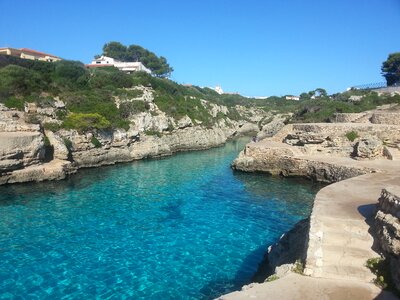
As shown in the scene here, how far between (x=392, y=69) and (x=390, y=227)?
6177 centimetres

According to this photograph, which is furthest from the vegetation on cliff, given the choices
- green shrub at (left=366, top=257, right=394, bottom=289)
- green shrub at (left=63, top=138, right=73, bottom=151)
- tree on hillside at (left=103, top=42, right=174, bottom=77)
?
tree on hillside at (left=103, top=42, right=174, bottom=77)

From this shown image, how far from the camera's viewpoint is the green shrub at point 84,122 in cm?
2919

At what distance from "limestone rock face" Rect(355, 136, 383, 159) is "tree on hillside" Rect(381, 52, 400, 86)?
4233 centimetres

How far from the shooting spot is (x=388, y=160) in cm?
2145

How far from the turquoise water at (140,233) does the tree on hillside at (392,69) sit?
46.8 metres

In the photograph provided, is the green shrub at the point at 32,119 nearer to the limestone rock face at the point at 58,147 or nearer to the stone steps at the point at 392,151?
the limestone rock face at the point at 58,147

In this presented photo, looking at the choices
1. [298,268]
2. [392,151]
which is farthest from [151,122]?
[298,268]

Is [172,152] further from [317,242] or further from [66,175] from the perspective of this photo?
[317,242]

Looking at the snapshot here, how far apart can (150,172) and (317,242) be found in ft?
64.0

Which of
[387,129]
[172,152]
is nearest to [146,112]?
[172,152]

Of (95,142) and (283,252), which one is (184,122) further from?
(283,252)

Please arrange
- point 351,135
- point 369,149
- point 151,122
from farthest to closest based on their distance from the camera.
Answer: point 151,122 → point 351,135 → point 369,149

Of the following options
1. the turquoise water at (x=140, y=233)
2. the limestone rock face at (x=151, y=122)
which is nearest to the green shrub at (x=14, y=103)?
the limestone rock face at (x=151, y=122)

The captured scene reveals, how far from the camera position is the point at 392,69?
194 ft
